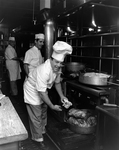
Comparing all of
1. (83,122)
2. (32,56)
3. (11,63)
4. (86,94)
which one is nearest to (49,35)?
(32,56)

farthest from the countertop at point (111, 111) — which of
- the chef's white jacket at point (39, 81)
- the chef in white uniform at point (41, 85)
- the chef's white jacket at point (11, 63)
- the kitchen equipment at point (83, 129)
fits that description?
the chef's white jacket at point (11, 63)

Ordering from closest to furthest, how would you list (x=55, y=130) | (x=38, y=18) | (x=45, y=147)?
(x=45, y=147) → (x=55, y=130) → (x=38, y=18)

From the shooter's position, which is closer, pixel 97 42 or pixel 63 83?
pixel 63 83

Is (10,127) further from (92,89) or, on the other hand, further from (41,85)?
(92,89)

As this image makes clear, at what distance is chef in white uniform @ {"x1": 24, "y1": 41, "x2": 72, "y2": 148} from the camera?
2.15m

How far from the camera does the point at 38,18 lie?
4.26 metres

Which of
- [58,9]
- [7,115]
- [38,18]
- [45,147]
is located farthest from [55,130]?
[38,18]

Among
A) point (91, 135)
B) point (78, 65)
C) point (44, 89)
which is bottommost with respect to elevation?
point (91, 135)

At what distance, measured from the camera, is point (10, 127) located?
1.34 m

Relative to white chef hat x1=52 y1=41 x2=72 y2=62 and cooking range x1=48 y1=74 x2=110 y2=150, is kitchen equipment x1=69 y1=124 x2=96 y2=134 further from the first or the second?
white chef hat x1=52 y1=41 x2=72 y2=62

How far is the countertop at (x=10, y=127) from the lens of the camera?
3.99 feet

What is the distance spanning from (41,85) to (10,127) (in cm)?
87

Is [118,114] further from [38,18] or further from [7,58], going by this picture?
[7,58]

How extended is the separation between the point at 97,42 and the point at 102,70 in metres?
0.60
